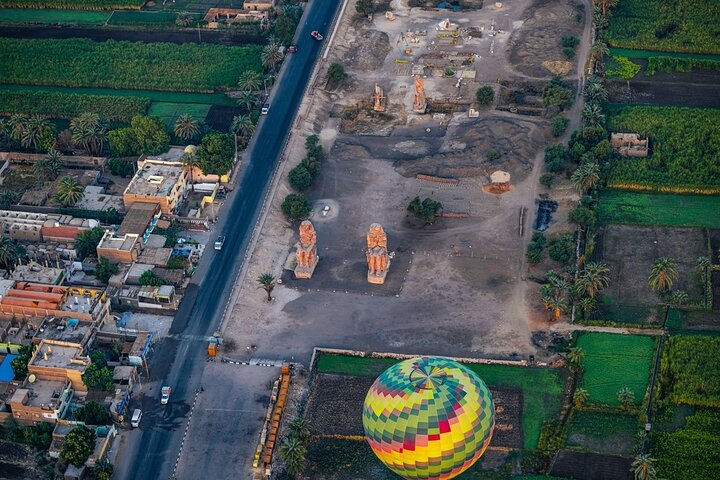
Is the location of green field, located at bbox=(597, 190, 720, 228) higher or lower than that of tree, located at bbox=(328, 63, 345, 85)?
lower

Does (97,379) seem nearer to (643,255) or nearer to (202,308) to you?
(202,308)

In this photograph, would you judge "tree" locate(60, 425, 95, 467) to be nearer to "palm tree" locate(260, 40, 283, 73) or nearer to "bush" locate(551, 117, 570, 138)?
"palm tree" locate(260, 40, 283, 73)

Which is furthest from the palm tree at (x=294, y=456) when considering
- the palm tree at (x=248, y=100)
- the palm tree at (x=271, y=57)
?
the palm tree at (x=271, y=57)

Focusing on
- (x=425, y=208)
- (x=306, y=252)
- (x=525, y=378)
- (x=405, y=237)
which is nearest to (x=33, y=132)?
(x=306, y=252)

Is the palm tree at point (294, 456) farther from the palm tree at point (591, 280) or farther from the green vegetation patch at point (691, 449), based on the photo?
the palm tree at point (591, 280)

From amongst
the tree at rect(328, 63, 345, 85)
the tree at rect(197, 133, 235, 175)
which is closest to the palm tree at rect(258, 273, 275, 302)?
the tree at rect(197, 133, 235, 175)

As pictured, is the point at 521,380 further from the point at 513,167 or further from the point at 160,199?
the point at 160,199
